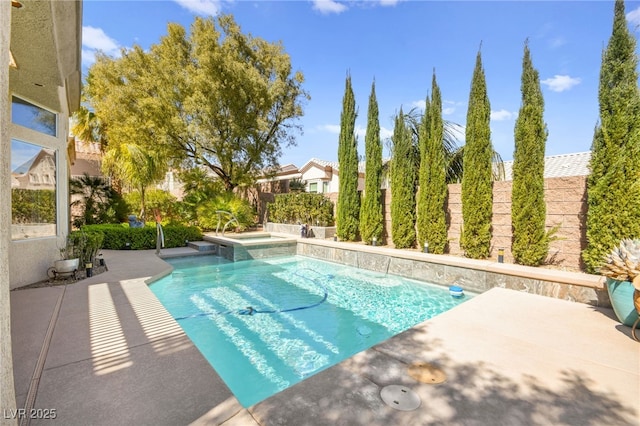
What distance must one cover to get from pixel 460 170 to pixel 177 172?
14677 millimetres

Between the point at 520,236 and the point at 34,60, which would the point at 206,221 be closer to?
the point at 34,60

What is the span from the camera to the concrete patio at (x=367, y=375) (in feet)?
6.64

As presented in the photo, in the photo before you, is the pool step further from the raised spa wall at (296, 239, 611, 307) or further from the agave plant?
the agave plant

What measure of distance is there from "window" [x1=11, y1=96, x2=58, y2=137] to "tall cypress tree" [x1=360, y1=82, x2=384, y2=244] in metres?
8.71

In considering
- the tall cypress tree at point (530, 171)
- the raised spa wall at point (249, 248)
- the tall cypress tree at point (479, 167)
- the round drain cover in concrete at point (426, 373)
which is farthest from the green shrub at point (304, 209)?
the round drain cover in concrete at point (426, 373)

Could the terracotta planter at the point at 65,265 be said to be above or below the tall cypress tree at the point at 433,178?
below

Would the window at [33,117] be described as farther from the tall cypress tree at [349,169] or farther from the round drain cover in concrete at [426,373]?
the tall cypress tree at [349,169]

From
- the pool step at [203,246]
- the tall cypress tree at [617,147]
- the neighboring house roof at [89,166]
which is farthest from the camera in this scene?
the neighboring house roof at [89,166]

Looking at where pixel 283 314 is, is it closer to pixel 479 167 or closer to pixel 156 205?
pixel 479 167

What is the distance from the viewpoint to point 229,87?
14273 millimetres

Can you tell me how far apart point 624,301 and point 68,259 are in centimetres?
939

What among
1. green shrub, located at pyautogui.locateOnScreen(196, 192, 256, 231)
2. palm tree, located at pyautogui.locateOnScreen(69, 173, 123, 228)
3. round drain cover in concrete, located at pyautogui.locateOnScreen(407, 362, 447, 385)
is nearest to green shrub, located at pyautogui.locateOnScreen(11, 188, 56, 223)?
round drain cover in concrete, located at pyautogui.locateOnScreen(407, 362, 447, 385)

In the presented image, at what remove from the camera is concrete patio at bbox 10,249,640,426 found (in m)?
2.03

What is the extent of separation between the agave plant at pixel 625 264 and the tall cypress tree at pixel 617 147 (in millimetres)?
2053
